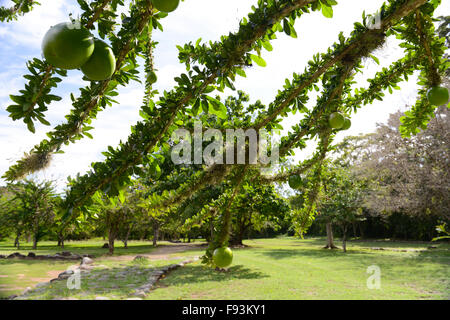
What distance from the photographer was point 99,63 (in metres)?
0.87

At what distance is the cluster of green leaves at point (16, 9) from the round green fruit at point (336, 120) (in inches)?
67.6

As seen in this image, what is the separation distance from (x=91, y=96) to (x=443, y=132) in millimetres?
15827

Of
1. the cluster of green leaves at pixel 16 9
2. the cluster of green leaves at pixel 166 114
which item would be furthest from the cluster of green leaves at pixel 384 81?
the cluster of green leaves at pixel 16 9

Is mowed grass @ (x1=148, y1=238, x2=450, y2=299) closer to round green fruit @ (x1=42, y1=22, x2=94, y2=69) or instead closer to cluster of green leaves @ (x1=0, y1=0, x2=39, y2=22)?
cluster of green leaves @ (x1=0, y1=0, x2=39, y2=22)

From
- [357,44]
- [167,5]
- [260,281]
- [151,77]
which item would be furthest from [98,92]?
[260,281]

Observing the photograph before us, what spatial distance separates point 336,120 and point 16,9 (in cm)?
199

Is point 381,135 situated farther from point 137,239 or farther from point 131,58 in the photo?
point 137,239

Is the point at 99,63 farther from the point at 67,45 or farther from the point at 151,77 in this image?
the point at 151,77

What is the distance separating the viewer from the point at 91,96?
3.61 feet

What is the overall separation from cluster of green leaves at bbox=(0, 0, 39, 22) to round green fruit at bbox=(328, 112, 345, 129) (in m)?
1.72

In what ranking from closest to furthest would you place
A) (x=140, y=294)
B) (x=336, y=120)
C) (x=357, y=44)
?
(x=357, y=44) → (x=336, y=120) → (x=140, y=294)

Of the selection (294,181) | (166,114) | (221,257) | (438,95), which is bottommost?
(221,257)

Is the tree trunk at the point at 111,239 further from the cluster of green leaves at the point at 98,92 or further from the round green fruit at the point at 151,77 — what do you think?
the cluster of green leaves at the point at 98,92
